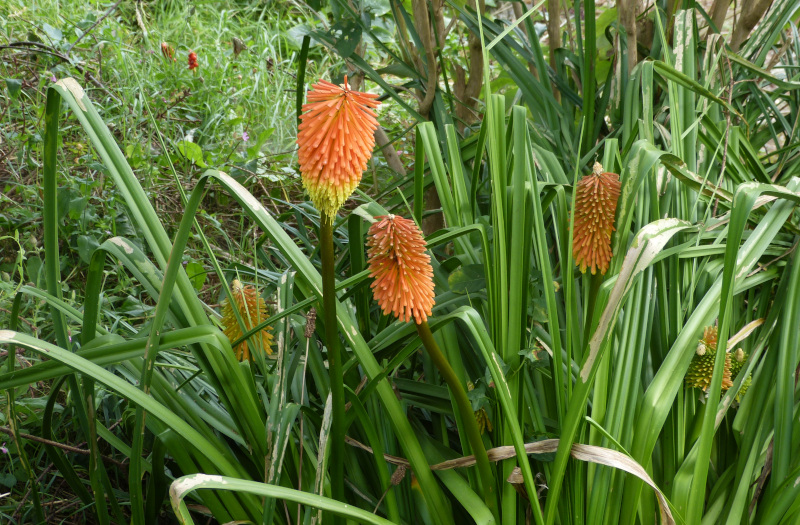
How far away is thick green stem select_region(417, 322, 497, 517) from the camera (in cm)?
101

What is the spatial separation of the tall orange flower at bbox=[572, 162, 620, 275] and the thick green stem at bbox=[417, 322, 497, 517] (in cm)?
33

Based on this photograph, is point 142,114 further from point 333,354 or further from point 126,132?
point 333,354

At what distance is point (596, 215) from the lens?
120 cm

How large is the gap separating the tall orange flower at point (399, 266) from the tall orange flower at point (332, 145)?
116 mm

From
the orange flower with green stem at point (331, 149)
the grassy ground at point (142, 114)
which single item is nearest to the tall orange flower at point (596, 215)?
the orange flower with green stem at point (331, 149)

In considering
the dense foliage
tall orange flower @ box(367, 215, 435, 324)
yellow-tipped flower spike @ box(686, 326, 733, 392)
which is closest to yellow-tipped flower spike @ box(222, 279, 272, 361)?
the dense foliage

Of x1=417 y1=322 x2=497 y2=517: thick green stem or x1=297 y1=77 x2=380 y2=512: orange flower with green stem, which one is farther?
x1=417 y1=322 x2=497 y2=517: thick green stem

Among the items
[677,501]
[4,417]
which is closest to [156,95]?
[4,417]

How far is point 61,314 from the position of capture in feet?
4.16

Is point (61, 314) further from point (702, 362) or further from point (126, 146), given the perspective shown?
point (126, 146)

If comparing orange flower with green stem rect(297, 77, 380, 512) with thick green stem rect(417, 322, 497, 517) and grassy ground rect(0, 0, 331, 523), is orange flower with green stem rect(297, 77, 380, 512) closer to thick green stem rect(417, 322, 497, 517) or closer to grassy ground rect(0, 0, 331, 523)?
thick green stem rect(417, 322, 497, 517)

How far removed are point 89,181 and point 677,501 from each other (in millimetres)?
2013

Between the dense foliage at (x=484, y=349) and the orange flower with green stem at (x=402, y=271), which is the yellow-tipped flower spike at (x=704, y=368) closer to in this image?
the dense foliage at (x=484, y=349)

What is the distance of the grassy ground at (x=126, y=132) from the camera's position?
7.02 feet
